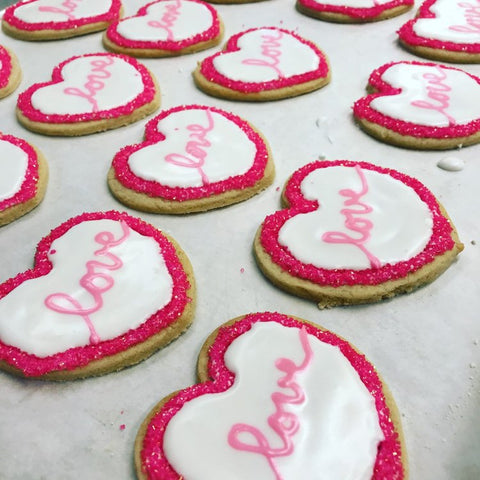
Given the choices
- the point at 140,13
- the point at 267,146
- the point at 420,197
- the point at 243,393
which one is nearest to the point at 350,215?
the point at 420,197

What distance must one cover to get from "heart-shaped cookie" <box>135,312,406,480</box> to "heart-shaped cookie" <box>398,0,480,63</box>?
1.57 m

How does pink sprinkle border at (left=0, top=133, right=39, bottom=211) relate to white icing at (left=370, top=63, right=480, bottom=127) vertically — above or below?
below

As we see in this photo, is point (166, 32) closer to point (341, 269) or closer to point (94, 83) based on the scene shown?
point (94, 83)

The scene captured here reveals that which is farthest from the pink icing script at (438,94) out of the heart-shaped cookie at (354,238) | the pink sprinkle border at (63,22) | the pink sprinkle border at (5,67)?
the pink sprinkle border at (5,67)

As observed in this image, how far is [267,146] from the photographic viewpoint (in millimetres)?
1981

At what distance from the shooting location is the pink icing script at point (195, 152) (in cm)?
187

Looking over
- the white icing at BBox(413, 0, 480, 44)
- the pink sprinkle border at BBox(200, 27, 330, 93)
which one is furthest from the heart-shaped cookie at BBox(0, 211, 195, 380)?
the white icing at BBox(413, 0, 480, 44)

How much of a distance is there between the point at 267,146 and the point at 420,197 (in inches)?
20.9

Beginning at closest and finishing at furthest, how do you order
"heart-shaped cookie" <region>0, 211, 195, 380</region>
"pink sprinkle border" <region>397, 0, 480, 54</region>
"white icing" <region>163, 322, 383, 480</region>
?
"white icing" <region>163, 322, 383, 480</region>
"heart-shaped cookie" <region>0, 211, 195, 380</region>
"pink sprinkle border" <region>397, 0, 480, 54</region>

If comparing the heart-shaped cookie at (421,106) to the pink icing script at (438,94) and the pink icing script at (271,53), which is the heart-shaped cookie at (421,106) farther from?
the pink icing script at (271,53)

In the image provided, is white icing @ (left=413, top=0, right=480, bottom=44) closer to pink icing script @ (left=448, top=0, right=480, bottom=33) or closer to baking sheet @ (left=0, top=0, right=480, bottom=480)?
pink icing script @ (left=448, top=0, right=480, bottom=33)

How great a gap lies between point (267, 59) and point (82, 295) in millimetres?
1324

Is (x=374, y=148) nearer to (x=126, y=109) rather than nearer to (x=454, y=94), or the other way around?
(x=454, y=94)

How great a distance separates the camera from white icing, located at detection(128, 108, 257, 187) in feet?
6.02
